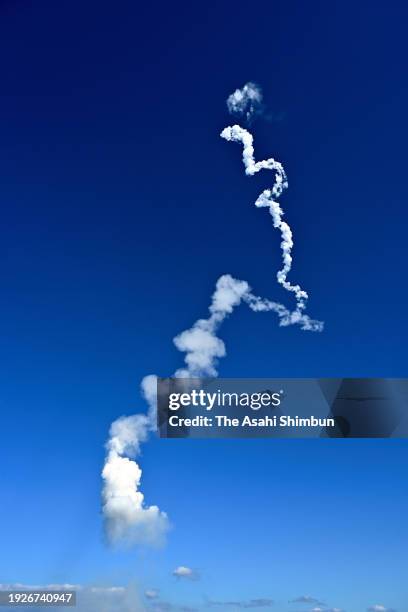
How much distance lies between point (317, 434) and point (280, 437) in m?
3.57

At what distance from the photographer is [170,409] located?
281ft

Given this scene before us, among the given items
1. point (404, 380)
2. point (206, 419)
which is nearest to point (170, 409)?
point (206, 419)

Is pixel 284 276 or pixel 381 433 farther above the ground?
pixel 284 276

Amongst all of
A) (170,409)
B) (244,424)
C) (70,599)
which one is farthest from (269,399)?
(70,599)

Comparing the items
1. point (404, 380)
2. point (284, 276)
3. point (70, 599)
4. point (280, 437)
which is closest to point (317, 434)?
point (280, 437)

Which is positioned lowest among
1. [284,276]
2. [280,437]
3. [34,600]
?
[34,600]

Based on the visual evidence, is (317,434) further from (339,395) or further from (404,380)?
(404,380)

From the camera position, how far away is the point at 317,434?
8500cm

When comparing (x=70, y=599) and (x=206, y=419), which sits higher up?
(x=206, y=419)

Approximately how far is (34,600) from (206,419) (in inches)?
884

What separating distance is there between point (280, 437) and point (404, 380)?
12.6m

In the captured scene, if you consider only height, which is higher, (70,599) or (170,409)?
(170,409)

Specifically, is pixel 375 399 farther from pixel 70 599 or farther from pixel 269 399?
pixel 70 599

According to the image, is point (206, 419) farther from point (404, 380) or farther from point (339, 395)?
point (404, 380)
